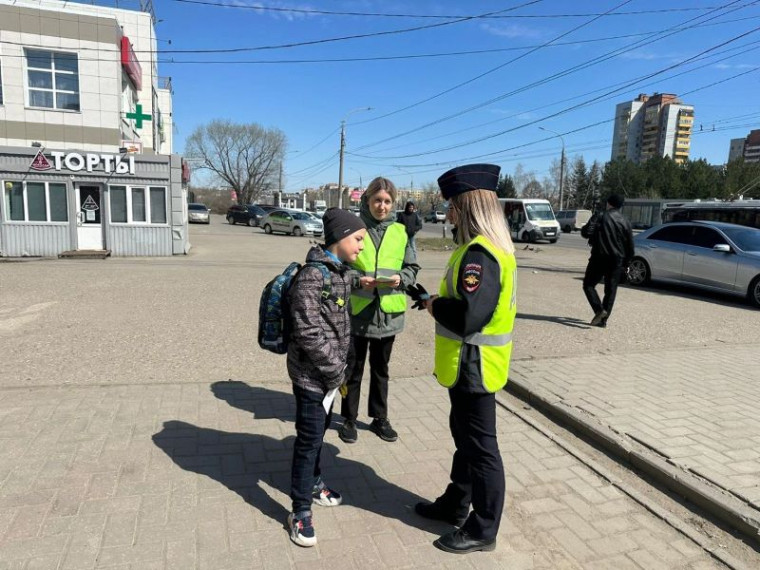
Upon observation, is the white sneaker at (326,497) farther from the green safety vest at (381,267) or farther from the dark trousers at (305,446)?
the green safety vest at (381,267)

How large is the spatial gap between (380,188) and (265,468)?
2.10 m

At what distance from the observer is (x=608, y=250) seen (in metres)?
7.63

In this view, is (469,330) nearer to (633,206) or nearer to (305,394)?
(305,394)

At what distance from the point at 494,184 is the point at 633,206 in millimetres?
50441

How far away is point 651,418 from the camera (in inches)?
173

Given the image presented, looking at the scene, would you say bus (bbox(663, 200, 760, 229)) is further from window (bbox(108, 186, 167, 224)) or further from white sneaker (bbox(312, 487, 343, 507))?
white sneaker (bbox(312, 487, 343, 507))

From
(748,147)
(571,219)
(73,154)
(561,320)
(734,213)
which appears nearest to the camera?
(561,320)

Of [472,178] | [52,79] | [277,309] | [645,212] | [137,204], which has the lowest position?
[277,309]

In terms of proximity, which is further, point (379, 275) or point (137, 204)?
point (137, 204)

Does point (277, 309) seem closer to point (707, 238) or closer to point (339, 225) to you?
point (339, 225)

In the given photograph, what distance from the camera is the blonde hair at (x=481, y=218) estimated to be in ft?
8.61

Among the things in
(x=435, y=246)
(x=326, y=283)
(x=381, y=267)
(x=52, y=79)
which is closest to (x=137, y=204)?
(x=52, y=79)

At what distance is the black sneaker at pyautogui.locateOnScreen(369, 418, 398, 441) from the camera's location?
4.01 meters

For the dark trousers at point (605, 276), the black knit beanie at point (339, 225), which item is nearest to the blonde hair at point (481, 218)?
the black knit beanie at point (339, 225)
